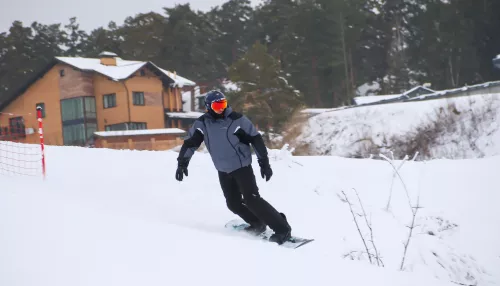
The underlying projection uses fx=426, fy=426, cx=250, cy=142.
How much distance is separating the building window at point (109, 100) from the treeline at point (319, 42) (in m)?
12.2

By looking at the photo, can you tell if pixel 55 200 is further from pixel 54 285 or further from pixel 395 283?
pixel 395 283

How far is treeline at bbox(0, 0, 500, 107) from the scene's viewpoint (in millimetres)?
35781

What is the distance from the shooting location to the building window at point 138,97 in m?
30.0

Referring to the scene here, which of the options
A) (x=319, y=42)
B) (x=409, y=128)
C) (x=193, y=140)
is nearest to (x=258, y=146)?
(x=193, y=140)

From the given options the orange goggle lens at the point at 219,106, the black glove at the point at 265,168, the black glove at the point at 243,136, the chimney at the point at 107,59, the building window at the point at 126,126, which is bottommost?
the black glove at the point at 265,168

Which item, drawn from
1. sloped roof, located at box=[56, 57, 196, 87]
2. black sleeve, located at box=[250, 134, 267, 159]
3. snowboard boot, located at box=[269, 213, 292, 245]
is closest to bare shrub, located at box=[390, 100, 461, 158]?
snowboard boot, located at box=[269, 213, 292, 245]

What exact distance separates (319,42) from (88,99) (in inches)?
760

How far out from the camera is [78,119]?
30.0 meters

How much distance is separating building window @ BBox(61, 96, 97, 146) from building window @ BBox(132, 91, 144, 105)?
3.10m

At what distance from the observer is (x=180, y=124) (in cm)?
3372

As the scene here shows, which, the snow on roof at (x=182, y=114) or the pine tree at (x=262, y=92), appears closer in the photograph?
the pine tree at (x=262, y=92)

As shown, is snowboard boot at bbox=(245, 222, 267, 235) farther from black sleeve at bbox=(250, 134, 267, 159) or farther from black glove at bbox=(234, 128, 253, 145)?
black glove at bbox=(234, 128, 253, 145)

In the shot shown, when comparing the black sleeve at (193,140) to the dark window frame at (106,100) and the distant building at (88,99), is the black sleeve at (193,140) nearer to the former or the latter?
the distant building at (88,99)

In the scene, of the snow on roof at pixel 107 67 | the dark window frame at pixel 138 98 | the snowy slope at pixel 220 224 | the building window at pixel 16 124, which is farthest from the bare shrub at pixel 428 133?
the building window at pixel 16 124
